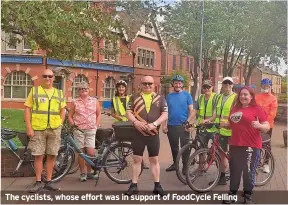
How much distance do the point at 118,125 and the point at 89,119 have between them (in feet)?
1.63

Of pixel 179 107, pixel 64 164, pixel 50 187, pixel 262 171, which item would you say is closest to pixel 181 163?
pixel 179 107

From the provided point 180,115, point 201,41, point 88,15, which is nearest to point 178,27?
point 201,41

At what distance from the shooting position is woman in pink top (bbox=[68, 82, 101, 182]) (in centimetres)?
689

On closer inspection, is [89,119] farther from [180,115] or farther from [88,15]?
[88,15]

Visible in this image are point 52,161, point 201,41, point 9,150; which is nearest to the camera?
point 52,161

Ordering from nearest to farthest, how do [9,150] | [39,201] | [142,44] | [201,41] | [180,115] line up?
1. [39,201]
2. [9,150]
3. [180,115]
4. [201,41]
5. [142,44]

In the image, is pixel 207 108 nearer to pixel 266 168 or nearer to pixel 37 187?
pixel 266 168

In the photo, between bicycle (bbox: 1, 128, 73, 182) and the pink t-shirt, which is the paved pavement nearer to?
bicycle (bbox: 1, 128, 73, 182)

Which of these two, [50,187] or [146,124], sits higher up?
[146,124]

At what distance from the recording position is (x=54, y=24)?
7.57m

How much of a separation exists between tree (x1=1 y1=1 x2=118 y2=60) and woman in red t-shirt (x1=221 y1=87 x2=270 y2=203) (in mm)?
3664

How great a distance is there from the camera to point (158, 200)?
19.1 ft

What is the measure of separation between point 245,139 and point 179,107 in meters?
2.06

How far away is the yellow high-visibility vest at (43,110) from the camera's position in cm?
609
